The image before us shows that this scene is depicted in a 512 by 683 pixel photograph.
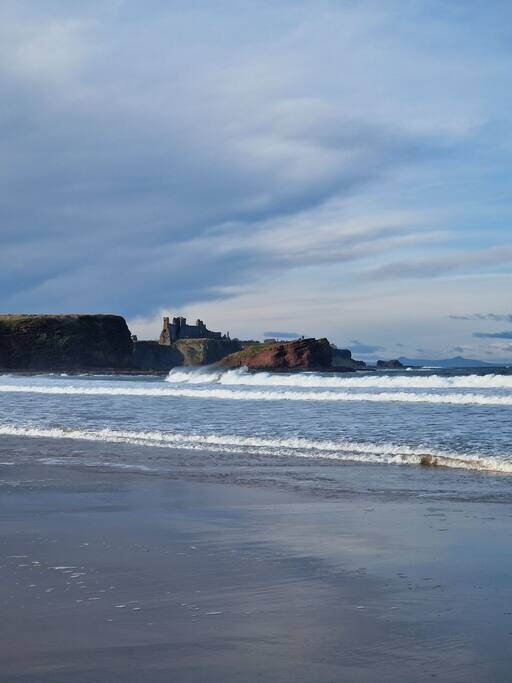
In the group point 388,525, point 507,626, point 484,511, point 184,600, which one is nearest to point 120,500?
point 388,525

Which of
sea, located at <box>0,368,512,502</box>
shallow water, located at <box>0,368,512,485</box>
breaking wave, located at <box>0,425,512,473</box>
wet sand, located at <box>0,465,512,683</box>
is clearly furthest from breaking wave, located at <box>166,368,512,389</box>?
wet sand, located at <box>0,465,512,683</box>

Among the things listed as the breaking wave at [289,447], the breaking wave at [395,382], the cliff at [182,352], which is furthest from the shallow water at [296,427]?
the cliff at [182,352]

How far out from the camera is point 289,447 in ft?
Result: 50.6

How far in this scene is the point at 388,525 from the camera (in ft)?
25.6

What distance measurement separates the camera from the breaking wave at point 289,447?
13.0 meters

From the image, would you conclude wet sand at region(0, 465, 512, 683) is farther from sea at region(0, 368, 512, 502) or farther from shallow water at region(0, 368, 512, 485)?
shallow water at region(0, 368, 512, 485)

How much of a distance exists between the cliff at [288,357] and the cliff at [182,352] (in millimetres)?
40473

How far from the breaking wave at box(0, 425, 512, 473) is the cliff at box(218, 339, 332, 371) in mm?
71463

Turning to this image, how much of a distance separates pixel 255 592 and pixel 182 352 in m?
137

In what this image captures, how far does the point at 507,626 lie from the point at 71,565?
309cm

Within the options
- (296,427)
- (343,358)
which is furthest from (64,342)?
(296,427)

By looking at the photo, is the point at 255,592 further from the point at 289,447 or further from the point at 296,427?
the point at 296,427

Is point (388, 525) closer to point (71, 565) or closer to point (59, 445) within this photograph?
point (71, 565)

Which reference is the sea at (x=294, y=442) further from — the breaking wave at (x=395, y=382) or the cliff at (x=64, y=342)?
the cliff at (x=64, y=342)
